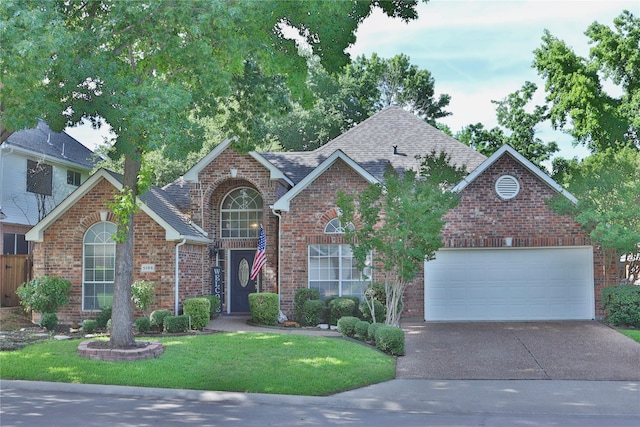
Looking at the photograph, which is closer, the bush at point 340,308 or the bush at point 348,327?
the bush at point 348,327

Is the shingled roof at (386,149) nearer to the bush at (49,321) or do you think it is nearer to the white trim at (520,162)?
the white trim at (520,162)

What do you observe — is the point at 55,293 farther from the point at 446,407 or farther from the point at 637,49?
the point at 637,49

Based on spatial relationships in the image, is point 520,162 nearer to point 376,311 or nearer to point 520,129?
point 376,311

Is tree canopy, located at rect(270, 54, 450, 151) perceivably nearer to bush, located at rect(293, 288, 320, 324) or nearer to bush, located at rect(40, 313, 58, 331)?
bush, located at rect(293, 288, 320, 324)

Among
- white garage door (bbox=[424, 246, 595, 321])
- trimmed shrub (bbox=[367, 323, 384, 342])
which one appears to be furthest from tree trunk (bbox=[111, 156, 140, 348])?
white garage door (bbox=[424, 246, 595, 321])

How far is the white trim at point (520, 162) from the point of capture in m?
19.9

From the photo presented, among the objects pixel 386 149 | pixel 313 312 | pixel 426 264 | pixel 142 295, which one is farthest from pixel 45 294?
pixel 386 149

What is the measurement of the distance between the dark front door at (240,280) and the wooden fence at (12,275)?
21.4ft

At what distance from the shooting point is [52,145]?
28.8 metres

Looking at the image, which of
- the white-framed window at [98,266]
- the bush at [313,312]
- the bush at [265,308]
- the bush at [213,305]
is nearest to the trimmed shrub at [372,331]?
the bush at [313,312]

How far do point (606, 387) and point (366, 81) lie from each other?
3348 cm

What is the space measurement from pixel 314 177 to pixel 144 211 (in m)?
5.09

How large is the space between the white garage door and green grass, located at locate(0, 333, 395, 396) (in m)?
5.83

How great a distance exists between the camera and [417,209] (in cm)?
1583
